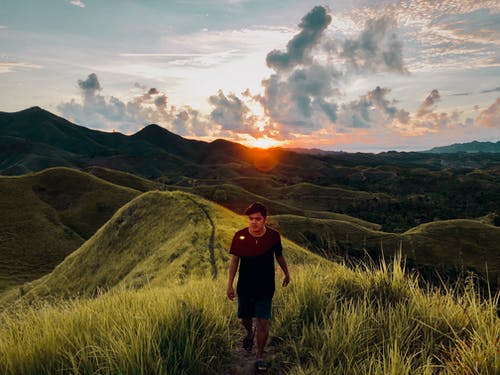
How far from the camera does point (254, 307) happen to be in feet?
22.1

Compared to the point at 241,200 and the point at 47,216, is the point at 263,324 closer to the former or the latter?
the point at 47,216

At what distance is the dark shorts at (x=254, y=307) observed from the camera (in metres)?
6.37

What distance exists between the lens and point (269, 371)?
19.0 ft

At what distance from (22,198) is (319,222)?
79595 millimetres

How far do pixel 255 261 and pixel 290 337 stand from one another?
4.97ft

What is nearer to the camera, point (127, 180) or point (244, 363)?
point (244, 363)

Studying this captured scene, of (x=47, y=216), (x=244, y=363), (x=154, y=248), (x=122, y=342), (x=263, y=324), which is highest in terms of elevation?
(x=122, y=342)

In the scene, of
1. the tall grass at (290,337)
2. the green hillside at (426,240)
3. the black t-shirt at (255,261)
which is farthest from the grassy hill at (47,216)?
the black t-shirt at (255,261)

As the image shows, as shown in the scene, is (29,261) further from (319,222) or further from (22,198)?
(319,222)

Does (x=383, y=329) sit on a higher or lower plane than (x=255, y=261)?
lower

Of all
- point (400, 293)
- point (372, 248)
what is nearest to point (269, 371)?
point (400, 293)

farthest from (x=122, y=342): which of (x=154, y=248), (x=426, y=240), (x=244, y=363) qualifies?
(x=426, y=240)

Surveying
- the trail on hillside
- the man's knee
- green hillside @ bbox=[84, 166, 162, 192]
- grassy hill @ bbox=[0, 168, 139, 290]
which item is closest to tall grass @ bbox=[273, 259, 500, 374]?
the man's knee

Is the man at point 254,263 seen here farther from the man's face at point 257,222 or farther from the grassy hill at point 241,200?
the grassy hill at point 241,200
